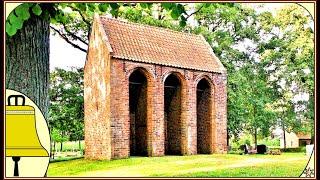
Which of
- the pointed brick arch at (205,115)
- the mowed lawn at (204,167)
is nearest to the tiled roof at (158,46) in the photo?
the pointed brick arch at (205,115)

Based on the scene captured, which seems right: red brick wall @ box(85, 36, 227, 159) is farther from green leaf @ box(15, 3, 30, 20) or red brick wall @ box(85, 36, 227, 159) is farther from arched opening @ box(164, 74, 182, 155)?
green leaf @ box(15, 3, 30, 20)

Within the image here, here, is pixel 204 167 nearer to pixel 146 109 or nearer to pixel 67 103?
pixel 67 103

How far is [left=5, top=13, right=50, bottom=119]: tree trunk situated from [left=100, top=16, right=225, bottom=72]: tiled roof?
28.1 ft

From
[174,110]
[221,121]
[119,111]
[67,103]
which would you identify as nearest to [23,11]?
[67,103]

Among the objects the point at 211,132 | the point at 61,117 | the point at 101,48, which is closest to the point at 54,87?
the point at 61,117

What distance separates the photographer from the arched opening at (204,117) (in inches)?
578

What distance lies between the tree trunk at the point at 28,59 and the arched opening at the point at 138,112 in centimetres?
907

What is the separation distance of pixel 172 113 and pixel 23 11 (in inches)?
459

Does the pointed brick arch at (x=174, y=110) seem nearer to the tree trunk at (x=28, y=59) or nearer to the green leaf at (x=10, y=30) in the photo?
A: the tree trunk at (x=28, y=59)

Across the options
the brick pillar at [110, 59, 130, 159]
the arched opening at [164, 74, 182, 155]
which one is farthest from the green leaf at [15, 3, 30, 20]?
the arched opening at [164, 74, 182, 155]

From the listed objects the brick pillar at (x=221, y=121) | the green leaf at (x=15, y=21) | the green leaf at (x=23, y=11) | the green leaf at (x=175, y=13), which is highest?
the green leaf at (x=175, y=13)

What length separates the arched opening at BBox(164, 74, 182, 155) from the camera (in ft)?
49.7

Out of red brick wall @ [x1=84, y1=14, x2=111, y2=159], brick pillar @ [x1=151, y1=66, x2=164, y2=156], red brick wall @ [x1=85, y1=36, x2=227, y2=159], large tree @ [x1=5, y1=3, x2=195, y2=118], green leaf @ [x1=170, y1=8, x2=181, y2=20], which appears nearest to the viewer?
large tree @ [x1=5, y1=3, x2=195, y2=118]

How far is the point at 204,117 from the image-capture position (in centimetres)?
1514
